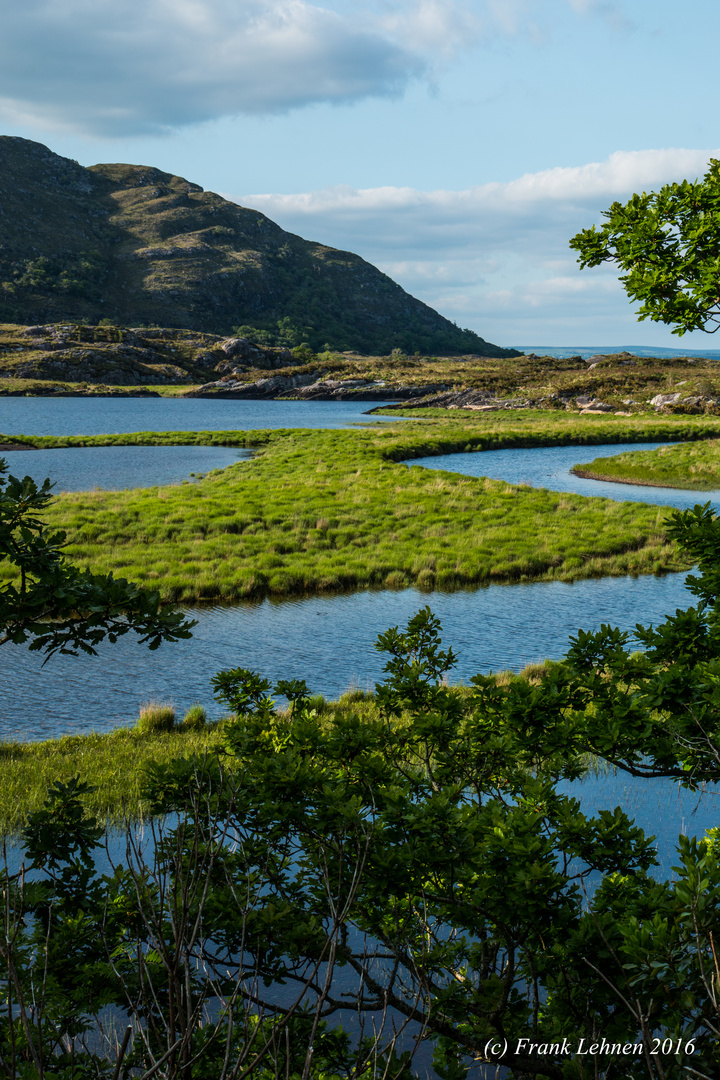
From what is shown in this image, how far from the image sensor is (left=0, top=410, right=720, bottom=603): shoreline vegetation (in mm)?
25844

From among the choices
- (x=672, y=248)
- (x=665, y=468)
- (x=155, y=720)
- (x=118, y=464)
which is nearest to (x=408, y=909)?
(x=672, y=248)

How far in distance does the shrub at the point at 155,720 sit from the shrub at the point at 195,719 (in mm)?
279

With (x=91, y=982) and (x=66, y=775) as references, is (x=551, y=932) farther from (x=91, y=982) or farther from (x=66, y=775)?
(x=66, y=775)

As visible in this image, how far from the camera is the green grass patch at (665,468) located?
161 ft

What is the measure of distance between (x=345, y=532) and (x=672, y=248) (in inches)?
956

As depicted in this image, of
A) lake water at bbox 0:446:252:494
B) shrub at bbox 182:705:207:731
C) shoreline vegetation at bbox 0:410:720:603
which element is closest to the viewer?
shrub at bbox 182:705:207:731

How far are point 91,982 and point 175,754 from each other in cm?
779

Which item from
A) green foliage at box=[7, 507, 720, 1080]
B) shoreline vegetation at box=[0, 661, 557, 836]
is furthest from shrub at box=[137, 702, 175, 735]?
green foliage at box=[7, 507, 720, 1080]

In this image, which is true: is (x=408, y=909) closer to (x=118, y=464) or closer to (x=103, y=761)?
(x=103, y=761)

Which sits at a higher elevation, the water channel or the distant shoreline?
the distant shoreline

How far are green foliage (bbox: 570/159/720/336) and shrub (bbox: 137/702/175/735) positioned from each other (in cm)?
1094

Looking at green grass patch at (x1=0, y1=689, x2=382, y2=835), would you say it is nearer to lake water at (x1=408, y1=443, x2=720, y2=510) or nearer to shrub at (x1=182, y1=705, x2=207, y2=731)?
shrub at (x1=182, y1=705, x2=207, y2=731)

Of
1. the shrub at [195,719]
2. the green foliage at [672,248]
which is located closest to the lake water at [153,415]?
the shrub at [195,719]

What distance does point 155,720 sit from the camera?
1405 centimetres
